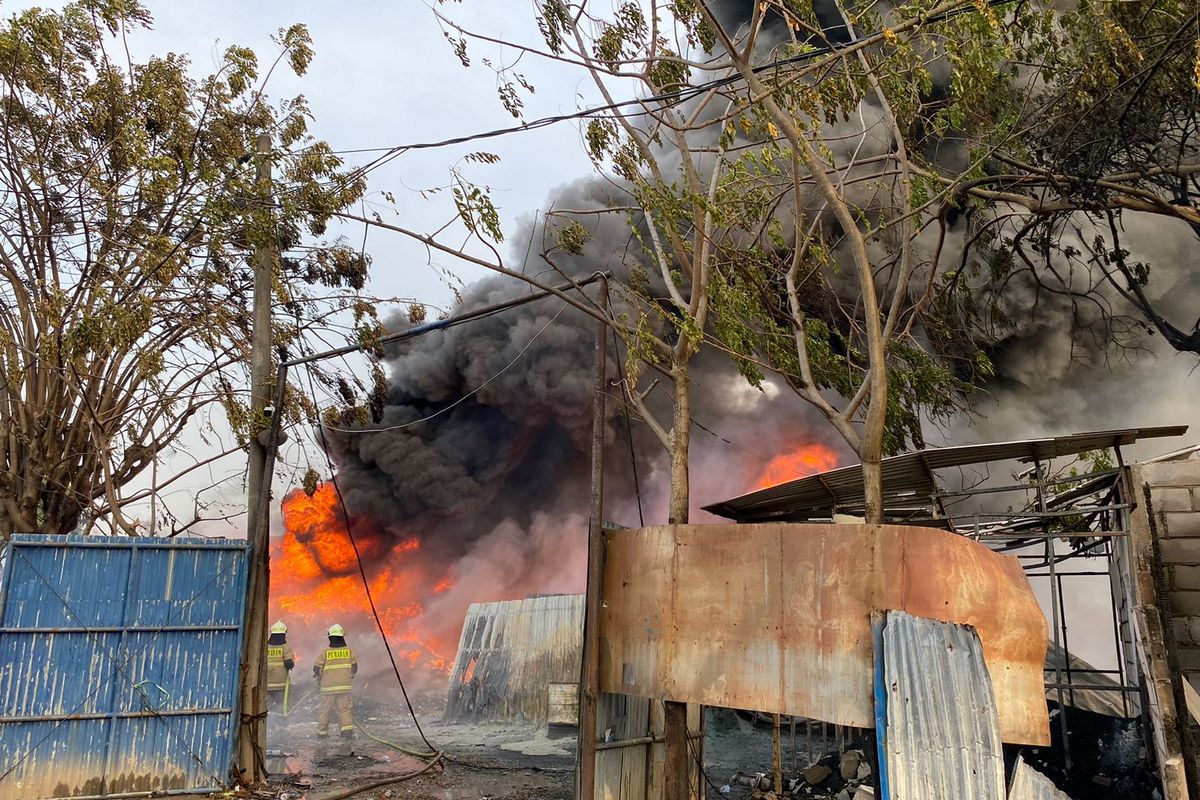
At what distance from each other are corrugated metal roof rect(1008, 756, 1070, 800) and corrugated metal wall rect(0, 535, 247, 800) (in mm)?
6942

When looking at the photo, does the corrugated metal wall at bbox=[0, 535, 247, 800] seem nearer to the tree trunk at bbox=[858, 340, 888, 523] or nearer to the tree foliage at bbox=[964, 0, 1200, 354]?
the tree trunk at bbox=[858, 340, 888, 523]

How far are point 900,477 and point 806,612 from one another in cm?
513

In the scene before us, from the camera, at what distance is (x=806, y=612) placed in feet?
18.2

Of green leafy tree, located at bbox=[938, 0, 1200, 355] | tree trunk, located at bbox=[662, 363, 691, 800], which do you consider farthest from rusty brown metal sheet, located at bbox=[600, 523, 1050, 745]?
green leafy tree, located at bbox=[938, 0, 1200, 355]

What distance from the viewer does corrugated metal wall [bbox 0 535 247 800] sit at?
280 inches

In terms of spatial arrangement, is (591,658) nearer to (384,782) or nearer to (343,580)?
(384,782)

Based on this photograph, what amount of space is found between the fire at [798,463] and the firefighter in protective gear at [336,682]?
51.2ft

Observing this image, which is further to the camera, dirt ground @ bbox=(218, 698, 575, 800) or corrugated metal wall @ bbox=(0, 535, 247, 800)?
dirt ground @ bbox=(218, 698, 575, 800)

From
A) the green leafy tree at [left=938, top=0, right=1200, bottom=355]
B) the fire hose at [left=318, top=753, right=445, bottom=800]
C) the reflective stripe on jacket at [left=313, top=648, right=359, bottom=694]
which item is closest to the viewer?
the fire hose at [left=318, top=753, right=445, bottom=800]

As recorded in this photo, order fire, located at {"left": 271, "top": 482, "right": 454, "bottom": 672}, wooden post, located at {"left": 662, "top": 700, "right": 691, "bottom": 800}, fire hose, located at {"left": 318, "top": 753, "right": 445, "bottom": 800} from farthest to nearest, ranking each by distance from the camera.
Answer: fire, located at {"left": 271, "top": 482, "right": 454, "bottom": 672}
fire hose, located at {"left": 318, "top": 753, "right": 445, "bottom": 800}
wooden post, located at {"left": 662, "top": 700, "right": 691, "bottom": 800}

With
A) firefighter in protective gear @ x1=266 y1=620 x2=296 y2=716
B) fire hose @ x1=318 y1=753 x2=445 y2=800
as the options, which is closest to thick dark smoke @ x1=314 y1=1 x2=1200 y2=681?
Answer: firefighter in protective gear @ x1=266 y1=620 x2=296 y2=716

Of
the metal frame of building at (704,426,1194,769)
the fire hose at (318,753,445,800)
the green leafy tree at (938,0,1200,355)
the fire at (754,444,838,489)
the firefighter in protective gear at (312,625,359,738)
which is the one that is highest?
the green leafy tree at (938,0,1200,355)

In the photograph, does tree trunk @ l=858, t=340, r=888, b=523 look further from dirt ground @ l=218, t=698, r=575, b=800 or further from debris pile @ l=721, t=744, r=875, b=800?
dirt ground @ l=218, t=698, r=575, b=800

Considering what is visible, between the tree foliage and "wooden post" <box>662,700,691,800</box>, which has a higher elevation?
the tree foliage
